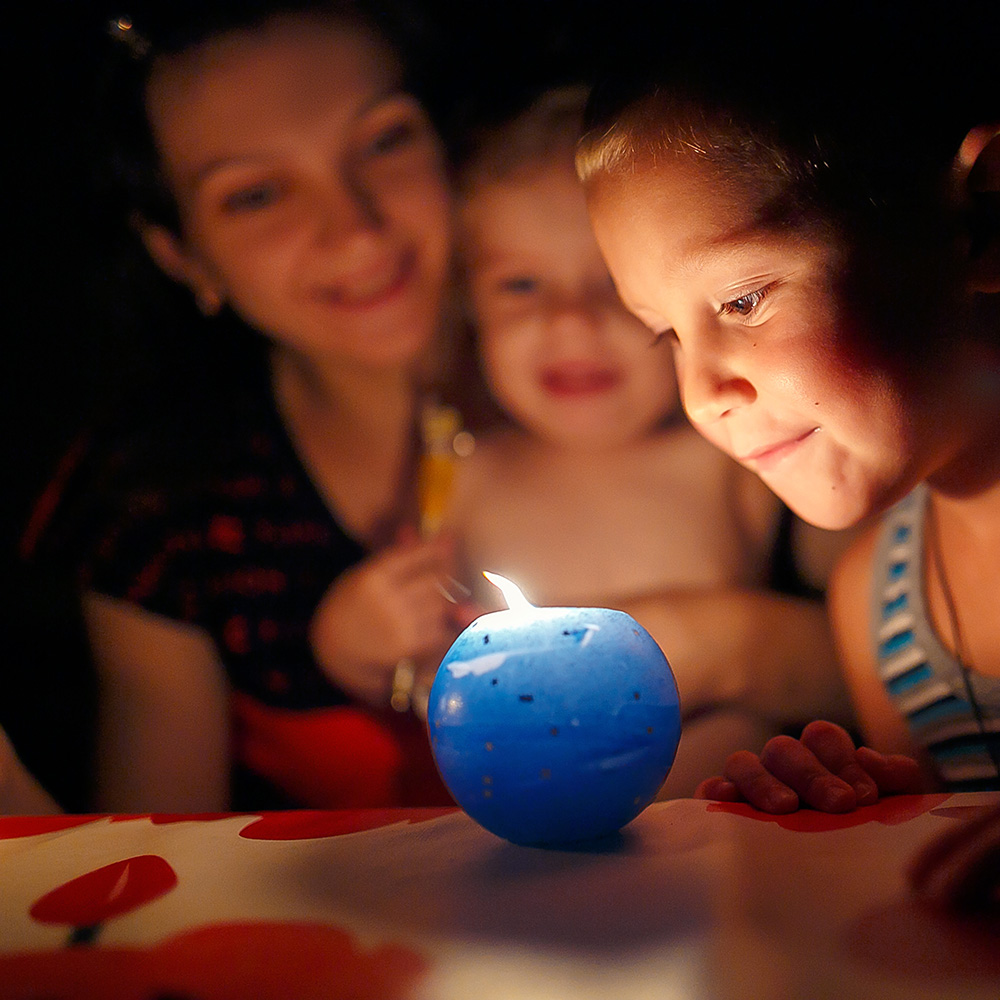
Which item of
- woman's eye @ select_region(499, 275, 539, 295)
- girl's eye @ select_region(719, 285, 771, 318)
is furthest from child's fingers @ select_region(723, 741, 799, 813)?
woman's eye @ select_region(499, 275, 539, 295)

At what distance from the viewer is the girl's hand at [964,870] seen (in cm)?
48

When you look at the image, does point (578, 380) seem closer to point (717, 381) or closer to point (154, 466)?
→ point (717, 381)

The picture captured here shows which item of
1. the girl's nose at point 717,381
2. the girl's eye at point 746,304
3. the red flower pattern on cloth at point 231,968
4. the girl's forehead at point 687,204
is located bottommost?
the red flower pattern on cloth at point 231,968

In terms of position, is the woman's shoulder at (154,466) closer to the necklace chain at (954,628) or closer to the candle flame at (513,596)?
the candle flame at (513,596)

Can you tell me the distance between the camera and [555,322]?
3.22 feet

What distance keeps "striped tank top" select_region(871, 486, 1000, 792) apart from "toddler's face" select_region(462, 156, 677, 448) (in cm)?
27

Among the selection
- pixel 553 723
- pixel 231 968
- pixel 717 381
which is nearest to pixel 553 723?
pixel 553 723

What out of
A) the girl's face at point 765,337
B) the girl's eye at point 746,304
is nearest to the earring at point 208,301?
the girl's face at point 765,337

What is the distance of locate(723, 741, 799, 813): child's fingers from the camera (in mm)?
677

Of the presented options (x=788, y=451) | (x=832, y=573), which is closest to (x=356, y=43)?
(x=788, y=451)

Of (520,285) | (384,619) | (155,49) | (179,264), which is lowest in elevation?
(384,619)

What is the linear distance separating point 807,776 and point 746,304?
14.2 inches

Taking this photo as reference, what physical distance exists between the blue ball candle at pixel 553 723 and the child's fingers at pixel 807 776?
144 millimetres

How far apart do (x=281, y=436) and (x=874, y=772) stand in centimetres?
71
